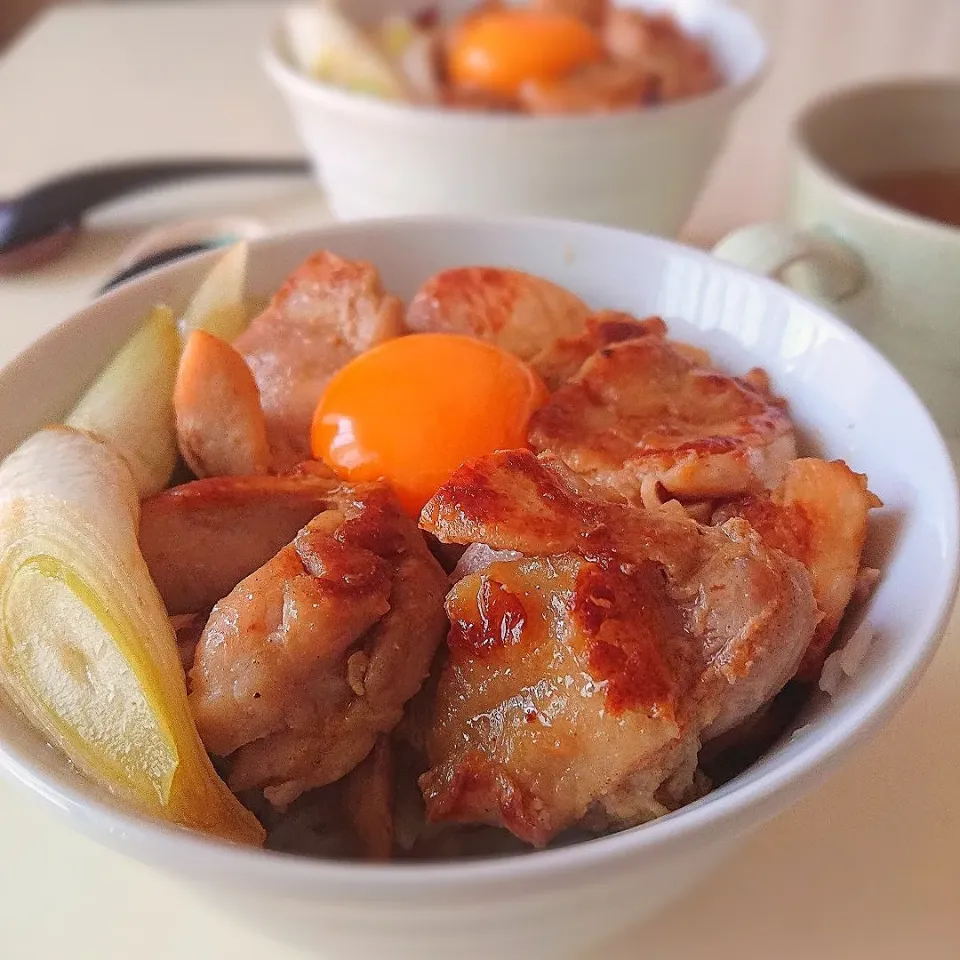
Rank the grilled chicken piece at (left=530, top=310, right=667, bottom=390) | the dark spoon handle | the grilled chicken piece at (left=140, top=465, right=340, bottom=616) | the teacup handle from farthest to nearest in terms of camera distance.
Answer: the dark spoon handle < the teacup handle < the grilled chicken piece at (left=530, top=310, right=667, bottom=390) < the grilled chicken piece at (left=140, top=465, right=340, bottom=616)

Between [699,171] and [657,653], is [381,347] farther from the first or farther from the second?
[699,171]

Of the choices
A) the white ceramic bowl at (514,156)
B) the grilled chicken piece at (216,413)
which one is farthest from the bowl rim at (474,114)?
the grilled chicken piece at (216,413)

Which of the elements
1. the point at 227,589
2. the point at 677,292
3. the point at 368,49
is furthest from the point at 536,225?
the point at 368,49

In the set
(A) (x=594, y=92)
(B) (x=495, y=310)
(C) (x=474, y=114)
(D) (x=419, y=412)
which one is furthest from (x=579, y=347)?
(A) (x=594, y=92)

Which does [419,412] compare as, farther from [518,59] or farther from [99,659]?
[518,59]

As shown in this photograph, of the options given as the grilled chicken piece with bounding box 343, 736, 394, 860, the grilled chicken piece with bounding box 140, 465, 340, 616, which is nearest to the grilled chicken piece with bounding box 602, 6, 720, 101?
the grilled chicken piece with bounding box 140, 465, 340, 616

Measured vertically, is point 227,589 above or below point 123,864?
above

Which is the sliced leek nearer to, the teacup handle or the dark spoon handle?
the teacup handle
